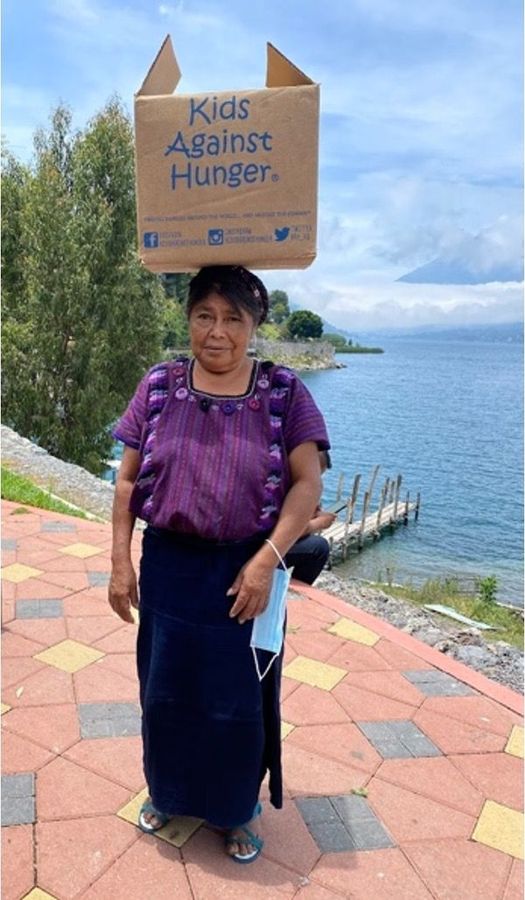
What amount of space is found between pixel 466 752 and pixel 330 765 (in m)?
0.55

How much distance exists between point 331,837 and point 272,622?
77 centimetres

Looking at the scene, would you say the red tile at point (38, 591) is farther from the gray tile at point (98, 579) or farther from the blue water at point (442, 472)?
the blue water at point (442, 472)

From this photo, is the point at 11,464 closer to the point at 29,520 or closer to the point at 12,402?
the point at 29,520

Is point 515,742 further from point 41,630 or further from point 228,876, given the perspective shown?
point 41,630

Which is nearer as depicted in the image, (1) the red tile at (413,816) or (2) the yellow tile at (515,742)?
(1) the red tile at (413,816)

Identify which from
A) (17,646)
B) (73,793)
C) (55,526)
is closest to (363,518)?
(55,526)

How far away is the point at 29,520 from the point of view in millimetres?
4609

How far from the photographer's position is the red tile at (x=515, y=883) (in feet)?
5.92

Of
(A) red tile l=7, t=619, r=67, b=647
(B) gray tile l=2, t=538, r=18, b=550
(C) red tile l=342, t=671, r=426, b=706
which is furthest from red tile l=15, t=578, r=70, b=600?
(C) red tile l=342, t=671, r=426, b=706

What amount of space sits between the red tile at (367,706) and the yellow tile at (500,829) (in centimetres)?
51

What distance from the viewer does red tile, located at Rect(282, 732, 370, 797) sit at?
2162mm

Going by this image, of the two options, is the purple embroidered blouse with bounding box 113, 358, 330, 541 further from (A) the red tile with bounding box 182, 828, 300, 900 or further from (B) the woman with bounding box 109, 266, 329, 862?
(A) the red tile with bounding box 182, 828, 300, 900

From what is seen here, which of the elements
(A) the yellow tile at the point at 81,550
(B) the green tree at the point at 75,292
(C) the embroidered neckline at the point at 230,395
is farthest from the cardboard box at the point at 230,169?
(B) the green tree at the point at 75,292

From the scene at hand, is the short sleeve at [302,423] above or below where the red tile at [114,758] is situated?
above
